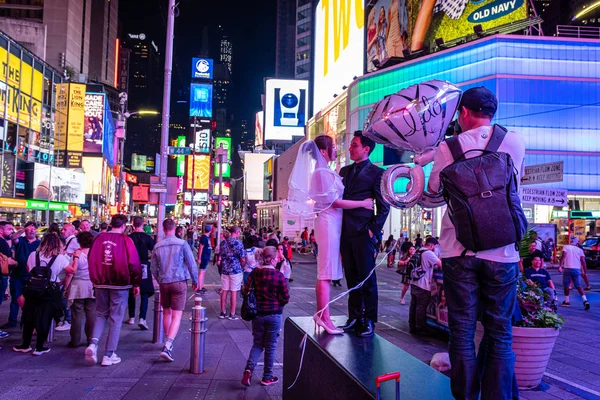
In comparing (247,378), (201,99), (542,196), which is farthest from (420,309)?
(201,99)

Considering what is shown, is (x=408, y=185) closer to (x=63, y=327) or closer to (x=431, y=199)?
(x=431, y=199)

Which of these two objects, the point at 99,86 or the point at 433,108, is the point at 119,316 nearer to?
the point at 433,108

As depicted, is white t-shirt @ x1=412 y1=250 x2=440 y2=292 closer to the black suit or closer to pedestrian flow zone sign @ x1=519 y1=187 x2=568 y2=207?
pedestrian flow zone sign @ x1=519 y1=187 x2=568 y2=207

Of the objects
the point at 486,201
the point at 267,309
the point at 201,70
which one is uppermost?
the point at 201,70

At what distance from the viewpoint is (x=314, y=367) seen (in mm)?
4016

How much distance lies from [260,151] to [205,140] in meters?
13.7

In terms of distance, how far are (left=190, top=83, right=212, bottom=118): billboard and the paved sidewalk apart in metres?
46.8

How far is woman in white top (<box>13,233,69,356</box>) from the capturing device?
23.7ft

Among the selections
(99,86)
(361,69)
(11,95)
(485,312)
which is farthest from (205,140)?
(485,312)

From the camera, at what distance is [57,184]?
43.0 meters

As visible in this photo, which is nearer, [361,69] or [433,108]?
[433,108]

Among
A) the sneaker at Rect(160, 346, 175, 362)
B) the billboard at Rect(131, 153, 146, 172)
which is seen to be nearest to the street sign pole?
the sneaker at Rect(160, 346, 175, 362)

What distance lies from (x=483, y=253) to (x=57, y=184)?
46.3 m

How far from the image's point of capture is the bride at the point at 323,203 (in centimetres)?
408
